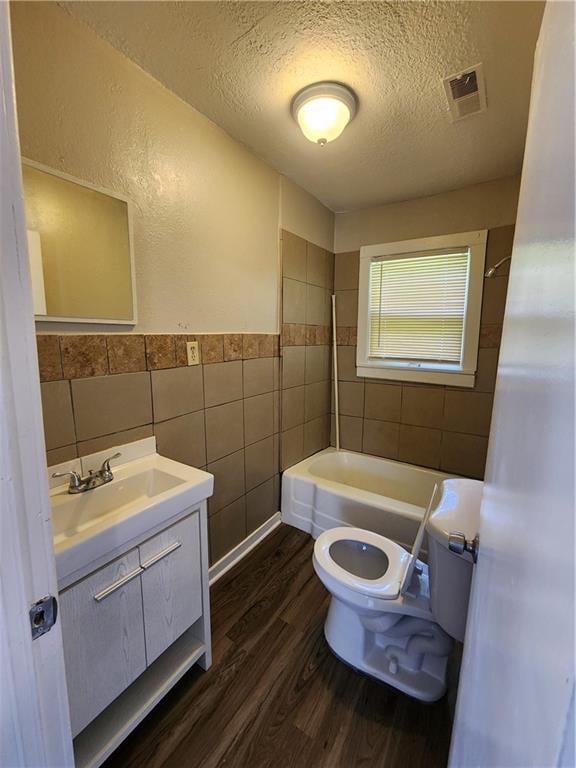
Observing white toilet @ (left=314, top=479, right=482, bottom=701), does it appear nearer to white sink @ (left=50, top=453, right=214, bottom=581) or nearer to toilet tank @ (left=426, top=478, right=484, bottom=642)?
toilet tank @ (left=426, top=478, right=484, bottom=642)

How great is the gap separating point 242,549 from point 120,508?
1.09 meters

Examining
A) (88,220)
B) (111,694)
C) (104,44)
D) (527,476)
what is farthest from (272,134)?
(111,694)

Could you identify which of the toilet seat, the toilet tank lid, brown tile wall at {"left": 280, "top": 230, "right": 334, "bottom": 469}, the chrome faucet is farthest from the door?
brown tile wall at {"left": 280, "top": 230, "right": 334, "bottom": 469}

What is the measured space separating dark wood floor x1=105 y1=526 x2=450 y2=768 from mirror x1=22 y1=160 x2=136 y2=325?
1495 millimetres

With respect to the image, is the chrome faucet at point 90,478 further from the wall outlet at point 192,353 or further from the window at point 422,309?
the window at point 422,309

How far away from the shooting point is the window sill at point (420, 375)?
2342 mm

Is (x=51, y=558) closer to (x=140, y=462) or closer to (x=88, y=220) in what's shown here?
(x=140, y=462)

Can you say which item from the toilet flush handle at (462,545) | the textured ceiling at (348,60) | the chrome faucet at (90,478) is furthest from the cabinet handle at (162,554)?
the textured ceiling at (348,60)

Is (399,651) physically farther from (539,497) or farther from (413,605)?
(539,497)

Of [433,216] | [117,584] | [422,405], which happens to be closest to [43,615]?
[117,584]

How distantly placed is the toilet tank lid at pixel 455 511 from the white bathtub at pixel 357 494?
2.52ft

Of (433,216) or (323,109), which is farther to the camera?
(433,216)

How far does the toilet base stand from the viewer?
1.26 metres

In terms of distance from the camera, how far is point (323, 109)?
139 centimetres
